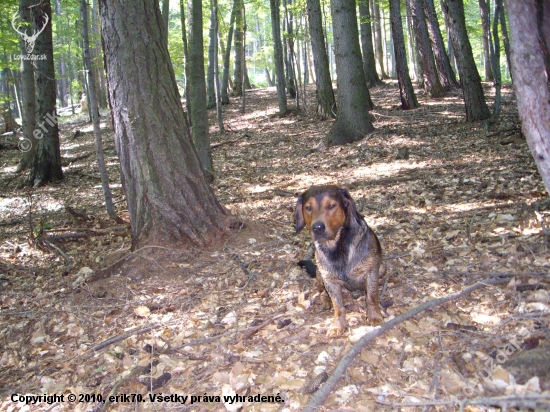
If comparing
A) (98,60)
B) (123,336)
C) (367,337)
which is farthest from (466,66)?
(98,60)

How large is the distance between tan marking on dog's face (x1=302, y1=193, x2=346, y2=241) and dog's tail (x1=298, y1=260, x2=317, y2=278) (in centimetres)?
126

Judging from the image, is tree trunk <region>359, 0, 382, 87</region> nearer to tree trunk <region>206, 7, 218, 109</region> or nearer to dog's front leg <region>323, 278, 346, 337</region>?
tree trunk <region>206, 7, 218, 109</region>

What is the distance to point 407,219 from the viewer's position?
6254mm

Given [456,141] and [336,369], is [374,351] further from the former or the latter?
[456,141]

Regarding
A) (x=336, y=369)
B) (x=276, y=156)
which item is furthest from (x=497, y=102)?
(x=336, y=369)

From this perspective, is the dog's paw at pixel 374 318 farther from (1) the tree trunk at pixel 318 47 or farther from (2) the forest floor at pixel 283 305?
(1) the tree trunk at pixel 318 47

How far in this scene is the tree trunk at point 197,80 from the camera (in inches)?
352

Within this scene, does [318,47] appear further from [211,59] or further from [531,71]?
[531,71]

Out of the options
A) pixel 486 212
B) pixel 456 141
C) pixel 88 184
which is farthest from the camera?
pixel 88 184

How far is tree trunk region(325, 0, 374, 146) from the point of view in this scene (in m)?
11.0

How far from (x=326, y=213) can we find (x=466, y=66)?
9.58m

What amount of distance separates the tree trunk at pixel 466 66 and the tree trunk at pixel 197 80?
6.83 meters

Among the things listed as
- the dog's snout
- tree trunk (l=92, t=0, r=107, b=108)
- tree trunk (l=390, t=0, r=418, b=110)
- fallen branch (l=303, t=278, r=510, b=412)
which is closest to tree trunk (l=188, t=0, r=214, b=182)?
the dog's snout

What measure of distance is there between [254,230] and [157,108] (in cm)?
217
